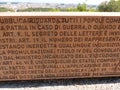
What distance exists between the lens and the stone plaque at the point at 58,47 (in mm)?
5004

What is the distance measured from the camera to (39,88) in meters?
5.25

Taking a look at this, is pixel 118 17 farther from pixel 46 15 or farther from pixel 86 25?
pixel 46 15

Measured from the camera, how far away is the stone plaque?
16.4ft

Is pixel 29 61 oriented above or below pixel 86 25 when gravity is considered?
below

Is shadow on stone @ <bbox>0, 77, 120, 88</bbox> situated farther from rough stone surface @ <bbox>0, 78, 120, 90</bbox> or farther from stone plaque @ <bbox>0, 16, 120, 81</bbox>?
stone plaque @ <bbox>0, 16, 120, 81</bbox>

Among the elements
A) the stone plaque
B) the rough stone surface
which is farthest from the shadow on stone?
the stone plaque

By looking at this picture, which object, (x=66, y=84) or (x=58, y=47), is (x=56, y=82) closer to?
(x=66, y=84)

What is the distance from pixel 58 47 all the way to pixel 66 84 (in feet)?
2.66

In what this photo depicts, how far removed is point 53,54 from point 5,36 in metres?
1.00

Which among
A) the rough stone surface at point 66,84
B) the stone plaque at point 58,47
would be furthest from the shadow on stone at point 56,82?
the stone plaque at point 58,47

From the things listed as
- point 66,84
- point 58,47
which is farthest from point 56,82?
point 58,47

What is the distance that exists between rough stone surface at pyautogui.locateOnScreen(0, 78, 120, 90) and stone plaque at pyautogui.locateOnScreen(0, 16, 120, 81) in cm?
13

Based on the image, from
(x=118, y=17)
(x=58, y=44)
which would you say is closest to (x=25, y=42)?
(x=58, y=44)

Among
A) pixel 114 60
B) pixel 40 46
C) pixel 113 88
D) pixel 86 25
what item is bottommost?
pixel 113 88
